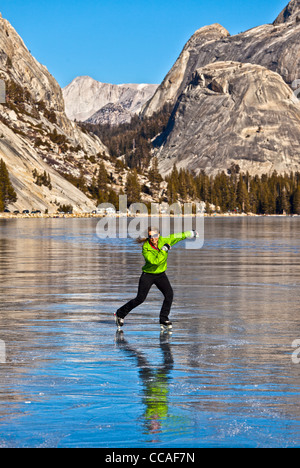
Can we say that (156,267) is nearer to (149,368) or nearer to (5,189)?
(149,368)

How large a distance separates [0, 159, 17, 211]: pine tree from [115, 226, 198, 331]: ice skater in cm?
13859

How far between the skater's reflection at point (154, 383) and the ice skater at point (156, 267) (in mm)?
1504

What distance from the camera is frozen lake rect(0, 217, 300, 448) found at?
8.54 m

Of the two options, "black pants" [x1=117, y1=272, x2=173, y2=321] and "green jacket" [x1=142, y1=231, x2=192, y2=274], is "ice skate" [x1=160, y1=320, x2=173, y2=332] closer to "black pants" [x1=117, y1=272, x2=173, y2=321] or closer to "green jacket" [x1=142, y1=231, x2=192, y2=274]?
"black pants" [x1=117, y1=272, x2=173, y2=321]

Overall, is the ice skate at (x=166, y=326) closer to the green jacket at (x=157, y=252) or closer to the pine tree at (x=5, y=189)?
the green jacket at (x=157, y=252)

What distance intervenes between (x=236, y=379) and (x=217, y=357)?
1810mm

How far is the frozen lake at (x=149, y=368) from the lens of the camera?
8.54 metres

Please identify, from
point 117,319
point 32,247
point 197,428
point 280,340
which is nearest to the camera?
point 197,428

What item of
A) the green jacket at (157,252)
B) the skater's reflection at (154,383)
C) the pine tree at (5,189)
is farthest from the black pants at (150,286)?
the pine tree at (5,189)

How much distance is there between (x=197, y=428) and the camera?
8.63m

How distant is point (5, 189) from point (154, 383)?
146 m
